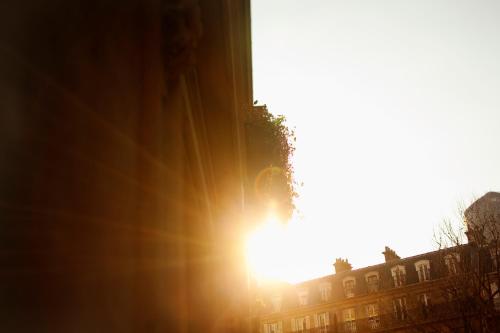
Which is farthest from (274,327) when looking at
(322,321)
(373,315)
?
(373,315)

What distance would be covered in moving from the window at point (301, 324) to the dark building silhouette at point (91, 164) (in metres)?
43.4

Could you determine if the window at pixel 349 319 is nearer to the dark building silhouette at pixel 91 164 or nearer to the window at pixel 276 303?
the window at pixel 276 303

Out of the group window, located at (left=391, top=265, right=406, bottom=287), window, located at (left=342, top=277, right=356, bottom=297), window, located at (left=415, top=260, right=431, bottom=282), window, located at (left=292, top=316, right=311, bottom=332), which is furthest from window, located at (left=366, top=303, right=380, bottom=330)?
window, located at (left=292, top=316, right=311, bottom=332)

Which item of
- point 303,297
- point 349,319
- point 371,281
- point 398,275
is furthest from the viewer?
point 303,297

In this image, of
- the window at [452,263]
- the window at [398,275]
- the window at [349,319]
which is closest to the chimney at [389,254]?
the window at [398,275]

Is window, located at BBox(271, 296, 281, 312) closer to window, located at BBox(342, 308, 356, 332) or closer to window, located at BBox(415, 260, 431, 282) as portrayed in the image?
window, located at BBox(342, 308, 356, 332)

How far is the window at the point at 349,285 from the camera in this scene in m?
41.8

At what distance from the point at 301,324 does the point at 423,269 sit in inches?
532

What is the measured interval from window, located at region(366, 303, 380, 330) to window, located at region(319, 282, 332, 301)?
4879mm

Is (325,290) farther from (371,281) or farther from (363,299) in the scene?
(371,281)

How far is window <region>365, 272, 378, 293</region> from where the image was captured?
133 feet

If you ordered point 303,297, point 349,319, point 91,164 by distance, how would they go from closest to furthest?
1. point 91,164
2. point 349,319
3. point 303,297

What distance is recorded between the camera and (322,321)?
138ft

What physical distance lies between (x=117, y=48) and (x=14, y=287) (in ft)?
4.12
